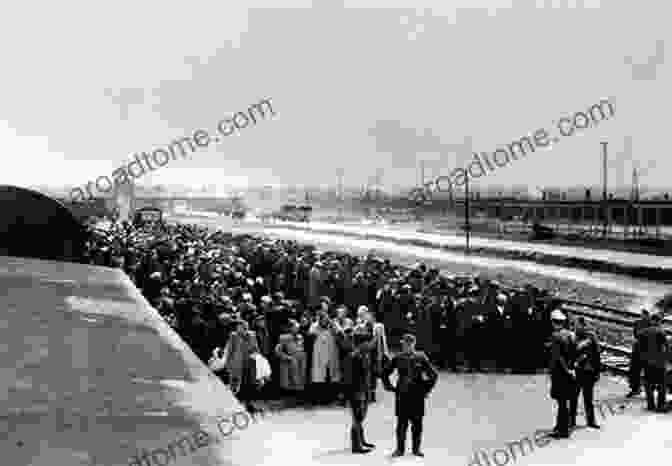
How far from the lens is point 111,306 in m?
6.58

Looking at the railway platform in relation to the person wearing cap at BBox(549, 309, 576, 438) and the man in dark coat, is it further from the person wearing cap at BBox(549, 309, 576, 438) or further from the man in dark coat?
the person wearing cap at BBox(549, 309, 576, 438)

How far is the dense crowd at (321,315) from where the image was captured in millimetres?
10211

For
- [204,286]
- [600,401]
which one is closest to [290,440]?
[204,286]

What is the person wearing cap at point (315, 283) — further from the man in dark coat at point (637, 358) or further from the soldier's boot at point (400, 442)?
the soldier's boot at point (400, 442)

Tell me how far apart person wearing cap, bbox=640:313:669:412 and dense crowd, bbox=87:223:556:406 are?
116 inches

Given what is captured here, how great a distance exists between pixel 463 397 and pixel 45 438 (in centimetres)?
938

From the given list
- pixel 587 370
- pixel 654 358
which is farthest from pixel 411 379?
pixel 654 358

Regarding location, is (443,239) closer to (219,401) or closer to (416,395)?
(416,395)

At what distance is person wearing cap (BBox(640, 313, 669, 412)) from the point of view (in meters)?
10.4

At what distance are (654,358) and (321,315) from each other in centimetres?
501

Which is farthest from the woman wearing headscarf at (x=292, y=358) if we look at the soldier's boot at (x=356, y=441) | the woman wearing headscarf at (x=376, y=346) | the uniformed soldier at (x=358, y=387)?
the soldier's boot at (x=356, y=441)

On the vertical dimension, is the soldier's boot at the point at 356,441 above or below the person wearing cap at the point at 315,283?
below

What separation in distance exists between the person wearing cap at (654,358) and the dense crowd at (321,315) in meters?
2.95

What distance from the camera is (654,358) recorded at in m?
10.4
